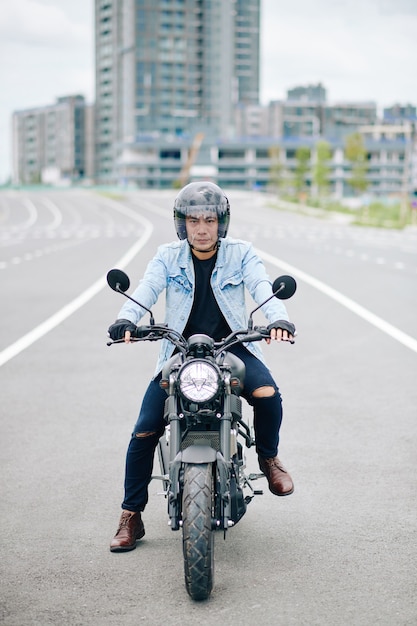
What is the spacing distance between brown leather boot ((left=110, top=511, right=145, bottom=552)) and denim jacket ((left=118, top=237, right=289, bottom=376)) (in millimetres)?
714

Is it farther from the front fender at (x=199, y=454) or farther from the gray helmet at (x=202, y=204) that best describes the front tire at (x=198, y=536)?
the gray helmet at (x=202, y=204)

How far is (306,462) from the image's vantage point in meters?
6.46

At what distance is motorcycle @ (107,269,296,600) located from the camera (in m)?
4.05

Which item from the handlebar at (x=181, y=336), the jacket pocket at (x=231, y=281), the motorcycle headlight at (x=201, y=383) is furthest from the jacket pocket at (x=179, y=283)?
the motorcycle headlight at (x=201, y=383)

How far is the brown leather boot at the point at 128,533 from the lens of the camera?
4719 millimetres

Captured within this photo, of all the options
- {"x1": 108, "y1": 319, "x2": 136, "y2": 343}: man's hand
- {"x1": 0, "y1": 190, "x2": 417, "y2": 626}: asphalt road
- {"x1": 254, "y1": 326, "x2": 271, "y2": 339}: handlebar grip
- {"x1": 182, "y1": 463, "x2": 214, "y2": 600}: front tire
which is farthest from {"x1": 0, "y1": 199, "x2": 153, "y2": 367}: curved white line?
{"x1": 182, "y1": 463, "x2": 214, "y2": 600}: front tire

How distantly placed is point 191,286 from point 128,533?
117 centimetres

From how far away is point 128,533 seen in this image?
478 cm

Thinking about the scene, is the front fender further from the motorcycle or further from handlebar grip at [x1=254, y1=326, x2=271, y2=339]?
handlebar grip at [x1=254, y1=326, x2=271, y2=339]

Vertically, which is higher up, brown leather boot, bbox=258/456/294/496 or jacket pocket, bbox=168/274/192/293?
jacket pocket, bbox=168/274/192/293

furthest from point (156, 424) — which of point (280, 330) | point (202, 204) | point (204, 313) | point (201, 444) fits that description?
point (202, 204)

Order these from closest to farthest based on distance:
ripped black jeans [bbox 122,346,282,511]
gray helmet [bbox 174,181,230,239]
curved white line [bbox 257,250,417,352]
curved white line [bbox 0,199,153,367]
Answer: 1. ripped black jeans [bbox 122,346,282,511]
2. gray helmet [bbox 174,181,230,239]
3. curved white line [bbox 0,199,153,367]
4. curved white line [bbox 257,250,417,352]

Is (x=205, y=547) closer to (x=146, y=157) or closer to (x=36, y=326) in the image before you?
(x=36, y=326)

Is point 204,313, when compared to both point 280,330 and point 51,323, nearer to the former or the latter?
point 280,330
